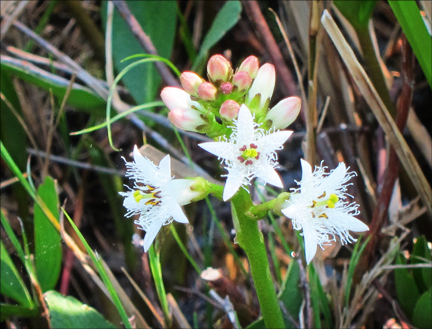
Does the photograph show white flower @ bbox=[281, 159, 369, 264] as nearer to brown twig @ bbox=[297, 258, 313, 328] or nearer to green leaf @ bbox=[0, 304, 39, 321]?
brown twig @ bbox=[297, 258, 313, 328]

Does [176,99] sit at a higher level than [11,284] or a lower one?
higher

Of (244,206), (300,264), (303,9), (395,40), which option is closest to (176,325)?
(300,264)

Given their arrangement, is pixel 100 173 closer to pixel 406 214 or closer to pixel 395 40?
pixel 406 214

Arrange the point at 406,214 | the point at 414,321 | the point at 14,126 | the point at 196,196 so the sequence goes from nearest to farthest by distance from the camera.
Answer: the point at 196,196, the point at 414,321, the point at 406,214, the point at 14,126

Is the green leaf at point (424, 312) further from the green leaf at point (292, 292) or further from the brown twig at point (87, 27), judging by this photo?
the brown twig at point (87, 27)

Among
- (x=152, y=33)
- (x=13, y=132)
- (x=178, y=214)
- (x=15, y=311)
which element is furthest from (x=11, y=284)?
(x=152, y=33)

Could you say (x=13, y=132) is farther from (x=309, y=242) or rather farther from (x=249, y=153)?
(x=309, y=242)

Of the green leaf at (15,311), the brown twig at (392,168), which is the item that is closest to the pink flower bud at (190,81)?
the brown twig at (392,168)

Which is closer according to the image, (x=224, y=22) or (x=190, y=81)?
(x=190, y=81)
